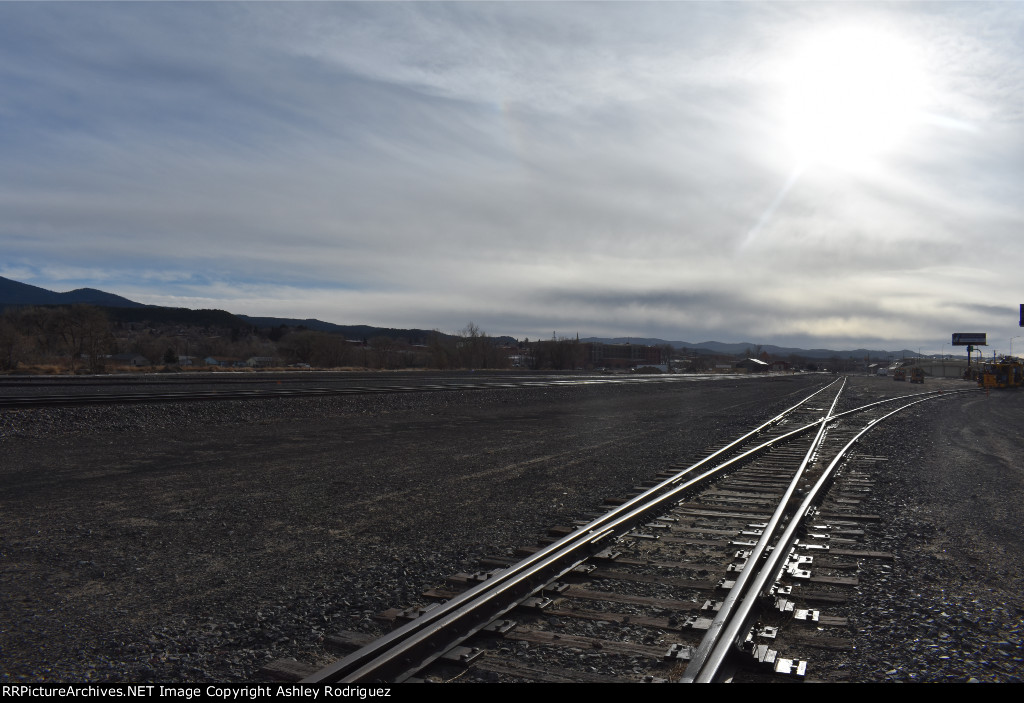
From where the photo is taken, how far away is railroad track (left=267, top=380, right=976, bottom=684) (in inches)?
175

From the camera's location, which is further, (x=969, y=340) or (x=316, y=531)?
(x=969, y=340)

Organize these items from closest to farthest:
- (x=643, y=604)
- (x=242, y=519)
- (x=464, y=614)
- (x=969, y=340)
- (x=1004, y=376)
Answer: (x=464, y=614) → (x=643, y=604) → (x=242, y=519) → (x=1004, y=376) → (x=969, y=340)

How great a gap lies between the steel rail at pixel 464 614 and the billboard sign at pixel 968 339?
166 meters

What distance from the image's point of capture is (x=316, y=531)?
8.41 metres

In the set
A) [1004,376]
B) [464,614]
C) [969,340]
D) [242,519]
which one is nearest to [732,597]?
[464,614]

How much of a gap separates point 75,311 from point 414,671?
102573 mm

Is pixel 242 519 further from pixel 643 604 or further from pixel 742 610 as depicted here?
pixel 742 610

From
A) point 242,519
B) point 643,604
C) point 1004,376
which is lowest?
point 242,519

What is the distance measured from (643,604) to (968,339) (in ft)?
571

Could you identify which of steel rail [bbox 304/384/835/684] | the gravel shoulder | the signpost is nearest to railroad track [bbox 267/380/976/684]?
steel rail [bbox 304/384/835/684]

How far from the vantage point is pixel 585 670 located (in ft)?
14.6

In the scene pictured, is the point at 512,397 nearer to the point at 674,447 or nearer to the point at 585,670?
the point at 674,447

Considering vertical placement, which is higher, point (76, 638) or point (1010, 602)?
point (1010, 602)

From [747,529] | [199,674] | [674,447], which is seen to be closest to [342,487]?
[747,529]
